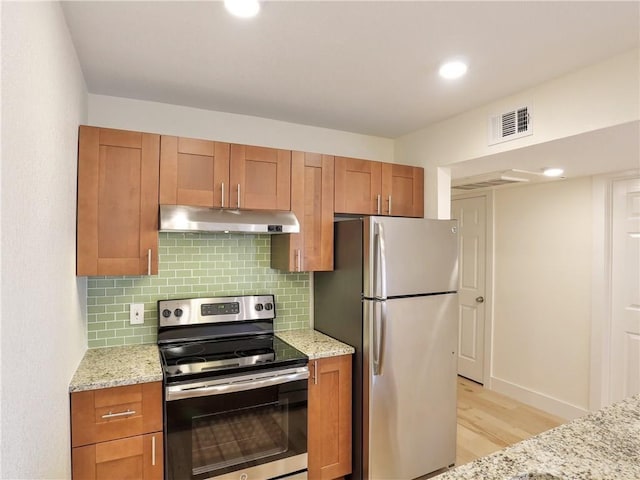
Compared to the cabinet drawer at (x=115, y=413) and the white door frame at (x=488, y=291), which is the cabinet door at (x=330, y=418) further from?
the white door frame at (x=488, y=291)

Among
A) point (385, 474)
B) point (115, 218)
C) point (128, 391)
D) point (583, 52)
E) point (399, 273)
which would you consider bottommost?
point (385, 474)

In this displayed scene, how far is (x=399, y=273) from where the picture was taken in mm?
2377

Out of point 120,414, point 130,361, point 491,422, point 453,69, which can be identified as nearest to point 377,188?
point 453,69

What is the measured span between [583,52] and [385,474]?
2547 millimetres

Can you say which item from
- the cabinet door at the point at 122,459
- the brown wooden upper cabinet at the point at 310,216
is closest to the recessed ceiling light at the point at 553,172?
the brown wooden upper cabinet at the point at 310,216

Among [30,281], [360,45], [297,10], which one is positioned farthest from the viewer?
[360,45]

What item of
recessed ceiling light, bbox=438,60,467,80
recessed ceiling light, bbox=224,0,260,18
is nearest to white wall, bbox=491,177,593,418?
recessed ceiling light, bbox=438,60,467,80

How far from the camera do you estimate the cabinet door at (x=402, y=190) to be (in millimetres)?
2814

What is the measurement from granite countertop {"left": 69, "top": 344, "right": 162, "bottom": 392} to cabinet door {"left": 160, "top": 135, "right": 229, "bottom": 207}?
885 mm

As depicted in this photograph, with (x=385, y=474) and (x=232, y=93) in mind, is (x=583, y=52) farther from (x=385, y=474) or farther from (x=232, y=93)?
(x=385, y=474)

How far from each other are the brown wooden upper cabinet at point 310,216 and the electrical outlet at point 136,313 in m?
0.92

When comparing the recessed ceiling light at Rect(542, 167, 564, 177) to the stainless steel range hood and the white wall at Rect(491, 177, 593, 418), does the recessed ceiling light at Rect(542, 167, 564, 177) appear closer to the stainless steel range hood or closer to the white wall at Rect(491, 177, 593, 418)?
the white wall at Rect(491, 177, 593, 418)

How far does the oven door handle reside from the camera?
1897mm

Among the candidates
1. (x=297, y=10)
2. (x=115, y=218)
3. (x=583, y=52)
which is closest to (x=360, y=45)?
(x=297, y=10)
